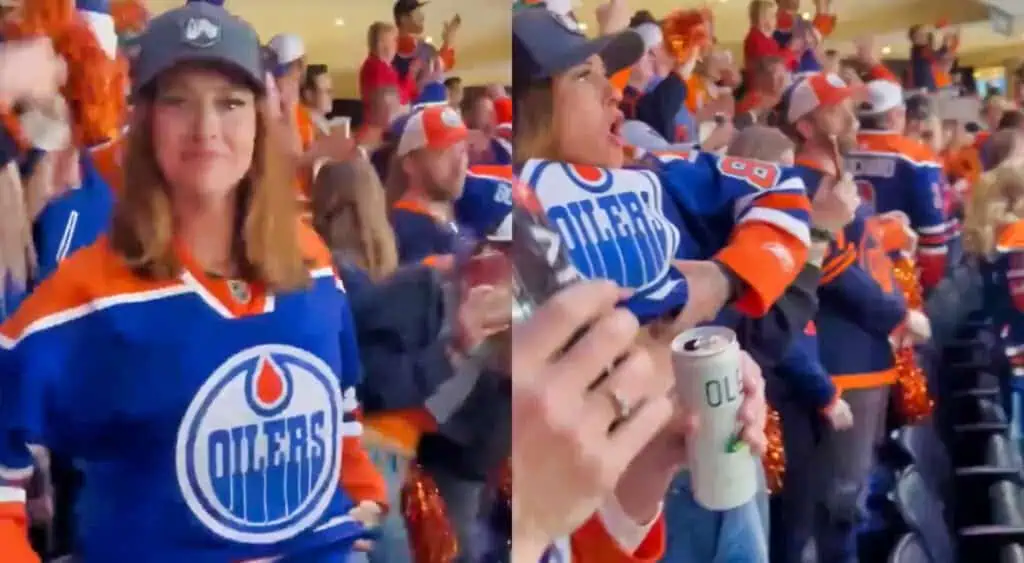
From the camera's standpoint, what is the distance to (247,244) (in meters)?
1.09

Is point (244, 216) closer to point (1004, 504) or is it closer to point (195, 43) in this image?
point (195, 43)

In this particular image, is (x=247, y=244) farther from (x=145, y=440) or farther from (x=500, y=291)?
(x=500, y=291)

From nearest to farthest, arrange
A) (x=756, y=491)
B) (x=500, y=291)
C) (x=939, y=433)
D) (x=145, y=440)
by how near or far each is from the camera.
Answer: (x=145, y=440) < (x=500, y=291) < (x=756, y=491) < (x=939, y=433)

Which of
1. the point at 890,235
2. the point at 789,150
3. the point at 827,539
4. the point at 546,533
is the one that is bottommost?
the point at 827,539

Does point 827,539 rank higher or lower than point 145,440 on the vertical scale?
lower

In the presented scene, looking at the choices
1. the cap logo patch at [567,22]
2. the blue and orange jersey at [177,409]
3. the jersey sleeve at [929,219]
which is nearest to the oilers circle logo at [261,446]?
the blue and orange jersey at [177,409]

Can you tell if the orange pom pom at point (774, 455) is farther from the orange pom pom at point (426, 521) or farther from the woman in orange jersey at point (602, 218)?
the orange pom pom at point (426, 521)

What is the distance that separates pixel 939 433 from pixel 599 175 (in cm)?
69

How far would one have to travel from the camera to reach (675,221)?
1.37 m

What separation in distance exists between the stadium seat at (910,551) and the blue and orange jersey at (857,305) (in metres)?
0.22

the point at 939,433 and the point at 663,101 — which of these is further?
the point at 939,433

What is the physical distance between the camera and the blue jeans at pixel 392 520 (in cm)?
120

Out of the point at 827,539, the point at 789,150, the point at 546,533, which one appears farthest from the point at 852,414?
the point at 546,533

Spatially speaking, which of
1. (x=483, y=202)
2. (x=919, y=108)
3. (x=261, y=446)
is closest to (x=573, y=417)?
(x=483, y=202)
